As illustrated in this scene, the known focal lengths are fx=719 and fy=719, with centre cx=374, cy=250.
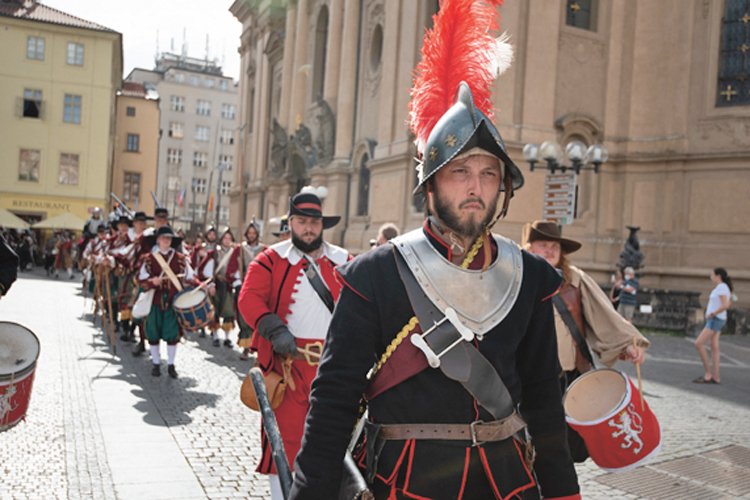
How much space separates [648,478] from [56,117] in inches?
1876

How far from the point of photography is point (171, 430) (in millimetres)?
7234

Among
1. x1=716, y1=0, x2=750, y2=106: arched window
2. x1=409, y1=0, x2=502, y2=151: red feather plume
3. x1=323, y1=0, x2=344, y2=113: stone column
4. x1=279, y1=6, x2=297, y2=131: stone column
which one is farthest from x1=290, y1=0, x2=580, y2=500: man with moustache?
x1=279, y1=6, x2=297, y2=131: stone column

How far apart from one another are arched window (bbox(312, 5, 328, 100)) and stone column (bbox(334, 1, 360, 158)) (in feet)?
15.4

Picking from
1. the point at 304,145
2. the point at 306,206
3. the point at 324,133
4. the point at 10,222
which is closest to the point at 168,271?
the point at 306,206

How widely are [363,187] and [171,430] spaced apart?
64.2 ft

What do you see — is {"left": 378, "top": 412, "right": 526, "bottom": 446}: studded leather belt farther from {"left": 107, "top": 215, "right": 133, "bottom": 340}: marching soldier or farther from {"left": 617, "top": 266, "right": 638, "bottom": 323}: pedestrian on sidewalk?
{"left": 617, "top": 266, "right": 638, "bottom": 323}: pedestrian on sidewalk

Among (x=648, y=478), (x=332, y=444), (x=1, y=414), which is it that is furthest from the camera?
(x=648, y=478)

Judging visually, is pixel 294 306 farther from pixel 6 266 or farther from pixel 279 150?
pixel 279 150

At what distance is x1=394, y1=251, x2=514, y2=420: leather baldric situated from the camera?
2303mm

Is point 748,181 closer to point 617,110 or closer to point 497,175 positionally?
point 617,110

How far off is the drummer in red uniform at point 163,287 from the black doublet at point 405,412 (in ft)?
27.8

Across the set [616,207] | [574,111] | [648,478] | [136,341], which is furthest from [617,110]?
[648,478]

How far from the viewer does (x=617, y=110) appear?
22.2 m

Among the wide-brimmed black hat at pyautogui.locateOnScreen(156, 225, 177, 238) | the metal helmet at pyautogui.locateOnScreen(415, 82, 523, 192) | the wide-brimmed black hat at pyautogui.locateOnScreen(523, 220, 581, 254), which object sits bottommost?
the wide-brimmed black hat at pyautogui.locateOnScreen(156, 225, 177, 238)
